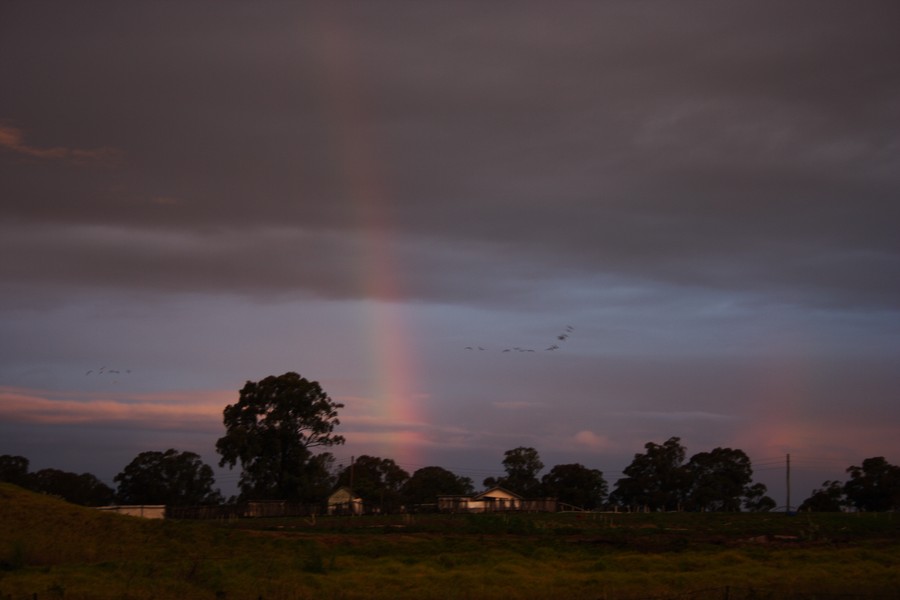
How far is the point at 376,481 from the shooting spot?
13412cm

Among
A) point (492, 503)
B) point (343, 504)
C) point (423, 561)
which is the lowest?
point (343, 504)

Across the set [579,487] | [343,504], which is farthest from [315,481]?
[579,487]

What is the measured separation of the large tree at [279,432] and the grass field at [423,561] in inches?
1680

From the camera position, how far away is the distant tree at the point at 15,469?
124 metres

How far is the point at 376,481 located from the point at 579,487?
29.9m

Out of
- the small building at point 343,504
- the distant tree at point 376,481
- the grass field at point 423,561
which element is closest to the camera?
the grass field at point 423,561

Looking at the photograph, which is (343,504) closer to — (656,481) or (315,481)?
(315,481)

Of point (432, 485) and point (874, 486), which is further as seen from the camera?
point (432, 485)

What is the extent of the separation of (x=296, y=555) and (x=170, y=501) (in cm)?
8617

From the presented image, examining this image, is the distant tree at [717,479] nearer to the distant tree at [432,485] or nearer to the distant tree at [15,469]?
the distant tree at [432,485]

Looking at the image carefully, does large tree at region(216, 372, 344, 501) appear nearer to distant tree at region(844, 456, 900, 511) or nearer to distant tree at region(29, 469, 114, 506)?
distant tree at region(29, 469, 114, 506)

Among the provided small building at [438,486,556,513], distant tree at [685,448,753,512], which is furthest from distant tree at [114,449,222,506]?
distant tree at [685,448,753,512]

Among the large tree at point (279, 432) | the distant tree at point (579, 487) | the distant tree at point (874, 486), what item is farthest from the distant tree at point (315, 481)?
the distant tree at point (874, 486)

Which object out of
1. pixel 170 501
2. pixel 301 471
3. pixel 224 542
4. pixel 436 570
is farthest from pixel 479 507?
pixel 436 570
